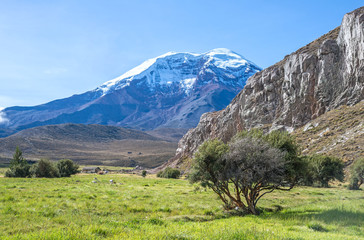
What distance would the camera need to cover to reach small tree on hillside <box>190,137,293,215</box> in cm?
1608

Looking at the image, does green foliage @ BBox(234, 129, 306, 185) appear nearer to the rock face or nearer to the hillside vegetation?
the hillside vegetation

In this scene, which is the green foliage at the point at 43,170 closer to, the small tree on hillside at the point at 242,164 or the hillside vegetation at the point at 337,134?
the small tree on hillside at the point at 242,164

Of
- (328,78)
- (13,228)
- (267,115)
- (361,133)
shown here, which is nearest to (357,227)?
(13,228)

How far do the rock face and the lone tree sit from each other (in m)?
59.1

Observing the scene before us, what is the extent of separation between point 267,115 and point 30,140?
189 metres

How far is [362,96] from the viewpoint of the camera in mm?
61938

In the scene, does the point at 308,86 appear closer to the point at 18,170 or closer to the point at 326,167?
the point at 326,167

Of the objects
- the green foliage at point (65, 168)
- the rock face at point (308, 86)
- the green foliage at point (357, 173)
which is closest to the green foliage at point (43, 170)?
the green foliage at point (65, 168)

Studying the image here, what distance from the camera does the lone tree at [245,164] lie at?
634 inches

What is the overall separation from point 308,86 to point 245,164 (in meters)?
65.5

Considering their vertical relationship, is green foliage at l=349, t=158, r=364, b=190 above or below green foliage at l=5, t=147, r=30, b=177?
above

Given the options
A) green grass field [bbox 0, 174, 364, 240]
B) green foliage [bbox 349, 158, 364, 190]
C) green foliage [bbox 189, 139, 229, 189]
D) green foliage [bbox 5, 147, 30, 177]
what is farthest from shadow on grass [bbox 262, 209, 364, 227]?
green foliage [bbox 5, 147, 30, 177]

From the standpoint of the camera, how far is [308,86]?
7219 centimetres

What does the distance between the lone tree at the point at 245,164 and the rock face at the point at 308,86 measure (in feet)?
194
